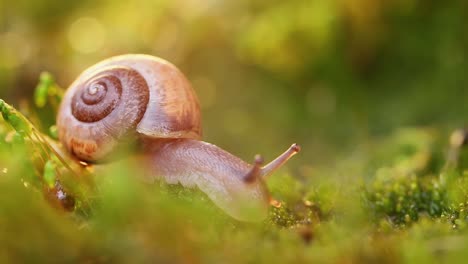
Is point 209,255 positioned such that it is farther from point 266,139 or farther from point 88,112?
point 266,139

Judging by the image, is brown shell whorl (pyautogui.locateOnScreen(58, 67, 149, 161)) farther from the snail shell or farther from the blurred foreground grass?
the blurred foreground grass

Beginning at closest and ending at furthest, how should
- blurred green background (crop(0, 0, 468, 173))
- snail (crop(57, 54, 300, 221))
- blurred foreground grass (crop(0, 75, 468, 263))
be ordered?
blurred foreground grass (crop(0, 75, 468, 263))
snail (crop(57, 54, 300, 221))
blurred green background (crop(0, 0, 468, 173))

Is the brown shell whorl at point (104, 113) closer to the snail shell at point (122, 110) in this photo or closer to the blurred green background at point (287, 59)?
the snail shell at point (122, 110)

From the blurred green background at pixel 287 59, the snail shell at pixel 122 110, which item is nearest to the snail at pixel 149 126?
the snail shell at pixel 122 110


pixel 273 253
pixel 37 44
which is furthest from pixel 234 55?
pixel 273 253

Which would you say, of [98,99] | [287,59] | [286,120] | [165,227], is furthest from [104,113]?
[287,59]

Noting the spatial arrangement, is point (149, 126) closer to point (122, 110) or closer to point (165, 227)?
point (122, 110)

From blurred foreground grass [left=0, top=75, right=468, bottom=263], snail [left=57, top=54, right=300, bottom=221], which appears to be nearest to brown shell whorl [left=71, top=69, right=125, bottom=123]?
snail [left=57, top=54, right=300, bottom=221]
